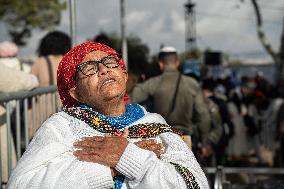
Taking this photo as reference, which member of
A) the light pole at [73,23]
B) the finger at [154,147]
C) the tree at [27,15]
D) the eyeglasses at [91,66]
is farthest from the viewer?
the tree at [27,15]

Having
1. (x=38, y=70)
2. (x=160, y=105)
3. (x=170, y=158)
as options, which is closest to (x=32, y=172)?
(x=170, y=158)

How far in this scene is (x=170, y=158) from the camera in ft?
8.34

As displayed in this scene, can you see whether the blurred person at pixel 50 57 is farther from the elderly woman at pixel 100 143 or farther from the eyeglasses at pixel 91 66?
the eyeglasses at pixel 91 66

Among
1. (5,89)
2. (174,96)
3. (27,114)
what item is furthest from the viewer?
(174,96)

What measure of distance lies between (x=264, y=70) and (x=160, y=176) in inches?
934

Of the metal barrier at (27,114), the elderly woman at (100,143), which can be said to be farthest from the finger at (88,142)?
the metal barrier at (27,114)

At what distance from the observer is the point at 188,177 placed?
243 centimetres

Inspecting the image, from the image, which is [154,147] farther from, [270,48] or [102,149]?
[270,48]

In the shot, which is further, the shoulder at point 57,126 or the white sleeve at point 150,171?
the shoulder at point 57,126

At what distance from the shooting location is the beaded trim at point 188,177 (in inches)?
95.3

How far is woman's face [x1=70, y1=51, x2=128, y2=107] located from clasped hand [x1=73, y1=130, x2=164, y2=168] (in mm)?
224

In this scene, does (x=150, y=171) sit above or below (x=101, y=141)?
below

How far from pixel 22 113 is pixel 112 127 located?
5.42 feet

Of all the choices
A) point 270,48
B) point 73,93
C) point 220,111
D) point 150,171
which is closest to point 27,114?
point 73,93
